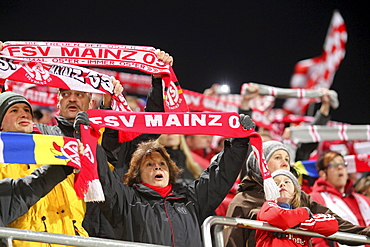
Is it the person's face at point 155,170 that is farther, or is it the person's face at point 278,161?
the person's face at point 278,161

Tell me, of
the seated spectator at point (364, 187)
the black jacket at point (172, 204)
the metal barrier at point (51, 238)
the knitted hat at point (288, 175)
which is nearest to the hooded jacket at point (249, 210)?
the knitted hat at point (288, 175)

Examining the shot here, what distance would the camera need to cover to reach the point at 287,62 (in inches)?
781

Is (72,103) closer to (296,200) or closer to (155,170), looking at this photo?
(155,170)

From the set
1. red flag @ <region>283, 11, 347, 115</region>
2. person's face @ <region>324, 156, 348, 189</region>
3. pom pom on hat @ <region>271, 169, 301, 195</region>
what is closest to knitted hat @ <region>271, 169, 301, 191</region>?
pom pom on hat @ <region>271, 169, 301, 195</region>

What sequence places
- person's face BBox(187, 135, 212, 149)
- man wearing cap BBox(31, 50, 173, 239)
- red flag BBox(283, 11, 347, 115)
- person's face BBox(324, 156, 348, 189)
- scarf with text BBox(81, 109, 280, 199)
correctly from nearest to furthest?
scarf with text BBox(81, 109, 280, 199)
man wearing cap BBox(31, 50, 173, 239)
person's face BBox(324, 156, 348, 189)
person's face BBox(187, 135, 212, 149)
red flag BBox(283, 11, 347, 115)

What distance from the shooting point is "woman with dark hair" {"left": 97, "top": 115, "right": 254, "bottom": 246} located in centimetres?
368

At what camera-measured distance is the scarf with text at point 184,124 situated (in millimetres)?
3926

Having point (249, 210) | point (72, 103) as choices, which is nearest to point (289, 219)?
point (249, 210)

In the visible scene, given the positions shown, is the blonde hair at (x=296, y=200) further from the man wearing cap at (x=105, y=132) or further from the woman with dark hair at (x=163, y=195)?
the man wearing cap at (x=105, y=132)

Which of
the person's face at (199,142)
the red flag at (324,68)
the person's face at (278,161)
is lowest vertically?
the person's face at (278,161)

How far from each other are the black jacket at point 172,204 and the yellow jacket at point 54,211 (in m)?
0.17

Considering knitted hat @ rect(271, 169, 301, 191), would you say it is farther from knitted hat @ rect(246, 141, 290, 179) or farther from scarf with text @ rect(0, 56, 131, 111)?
scarf with text @ rect(0, 56, 131, 111)

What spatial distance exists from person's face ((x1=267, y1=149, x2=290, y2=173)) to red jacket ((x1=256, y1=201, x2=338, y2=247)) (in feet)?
2.06

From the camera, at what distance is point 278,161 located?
459 centimetres
